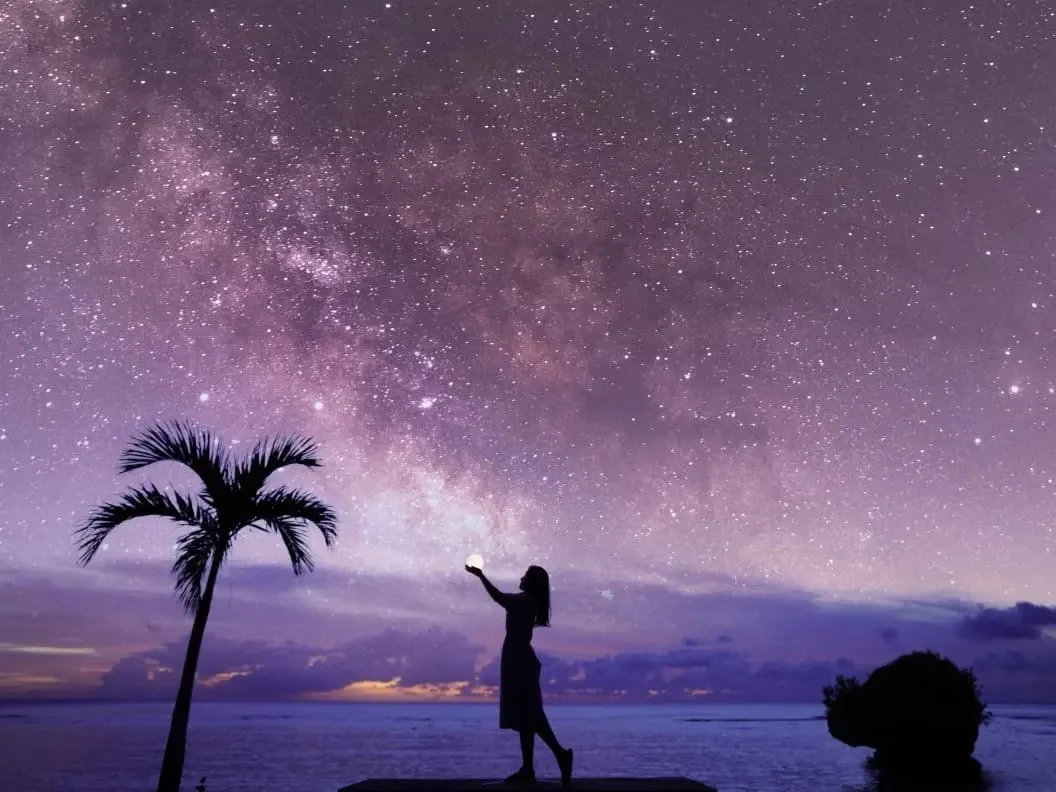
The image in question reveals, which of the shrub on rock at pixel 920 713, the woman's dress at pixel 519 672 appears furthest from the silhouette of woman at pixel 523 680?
the shrub on rock at pixel 920 713

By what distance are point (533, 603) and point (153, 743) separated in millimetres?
118938

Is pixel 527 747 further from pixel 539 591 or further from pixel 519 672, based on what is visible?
pixel 539 591

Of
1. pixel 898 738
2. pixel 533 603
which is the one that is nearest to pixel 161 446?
pixel 533 603

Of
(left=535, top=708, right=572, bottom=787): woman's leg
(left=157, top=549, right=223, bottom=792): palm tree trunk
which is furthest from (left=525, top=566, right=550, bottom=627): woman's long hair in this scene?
(left=157, top=549, right=223, bottom=792): palm tree trunk

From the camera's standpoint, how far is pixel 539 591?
10.4 meters

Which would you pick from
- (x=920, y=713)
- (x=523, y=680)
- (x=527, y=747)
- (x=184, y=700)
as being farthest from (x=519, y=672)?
(x=920, y=713)

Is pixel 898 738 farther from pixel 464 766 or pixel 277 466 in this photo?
pixel 277 466

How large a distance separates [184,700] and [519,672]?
5604 millimetres

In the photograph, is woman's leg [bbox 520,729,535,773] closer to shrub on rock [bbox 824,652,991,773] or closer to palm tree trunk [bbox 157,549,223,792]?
palm tree trunk [bbox 157,549,223,792]

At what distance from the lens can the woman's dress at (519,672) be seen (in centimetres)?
990

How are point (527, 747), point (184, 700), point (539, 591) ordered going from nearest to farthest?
point (527, 747) → point (539, 591) → point (184, 700)

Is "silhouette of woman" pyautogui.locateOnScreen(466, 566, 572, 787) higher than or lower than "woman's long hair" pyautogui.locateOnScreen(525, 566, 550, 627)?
lower

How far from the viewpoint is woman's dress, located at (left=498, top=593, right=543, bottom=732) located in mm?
9898

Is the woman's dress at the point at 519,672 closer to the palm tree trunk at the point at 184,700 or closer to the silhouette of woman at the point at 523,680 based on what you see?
the silhouette of woman at the point at 523,680
